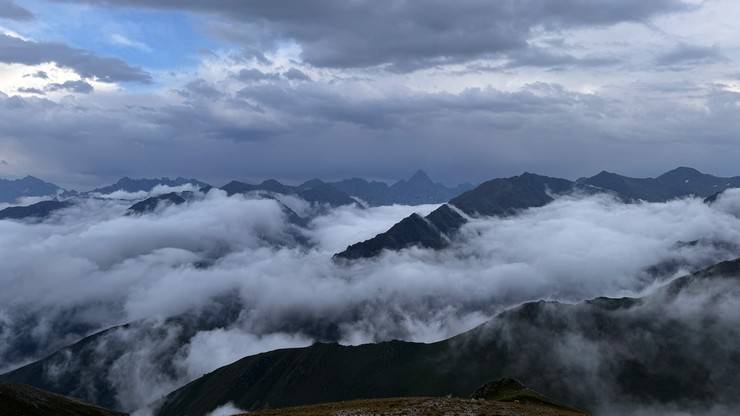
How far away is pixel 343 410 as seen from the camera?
86000 millimetres

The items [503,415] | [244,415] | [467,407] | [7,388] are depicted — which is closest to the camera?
→ [503,415]

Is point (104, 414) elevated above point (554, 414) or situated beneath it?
situated beneath

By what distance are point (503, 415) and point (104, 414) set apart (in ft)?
426

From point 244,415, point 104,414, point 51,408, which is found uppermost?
point 244,415

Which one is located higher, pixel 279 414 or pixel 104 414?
pixel 279 414

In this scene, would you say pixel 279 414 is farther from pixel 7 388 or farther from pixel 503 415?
pixel 7 388

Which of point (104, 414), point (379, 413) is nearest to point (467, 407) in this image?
point (379, 413)

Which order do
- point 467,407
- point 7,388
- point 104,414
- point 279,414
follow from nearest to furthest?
point 467,407, point 279,414, point 7,388, point 104,414

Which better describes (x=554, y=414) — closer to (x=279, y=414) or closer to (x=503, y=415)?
(x=503, y=415)

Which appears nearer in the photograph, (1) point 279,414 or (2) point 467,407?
(2) point 467,407

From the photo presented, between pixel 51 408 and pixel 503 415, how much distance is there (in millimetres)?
115139

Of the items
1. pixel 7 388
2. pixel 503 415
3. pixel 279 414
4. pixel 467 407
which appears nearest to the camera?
pixel 503 415

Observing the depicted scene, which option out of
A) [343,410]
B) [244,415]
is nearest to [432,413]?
[343,410]

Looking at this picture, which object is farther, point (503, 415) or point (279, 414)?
point (279, 414)
